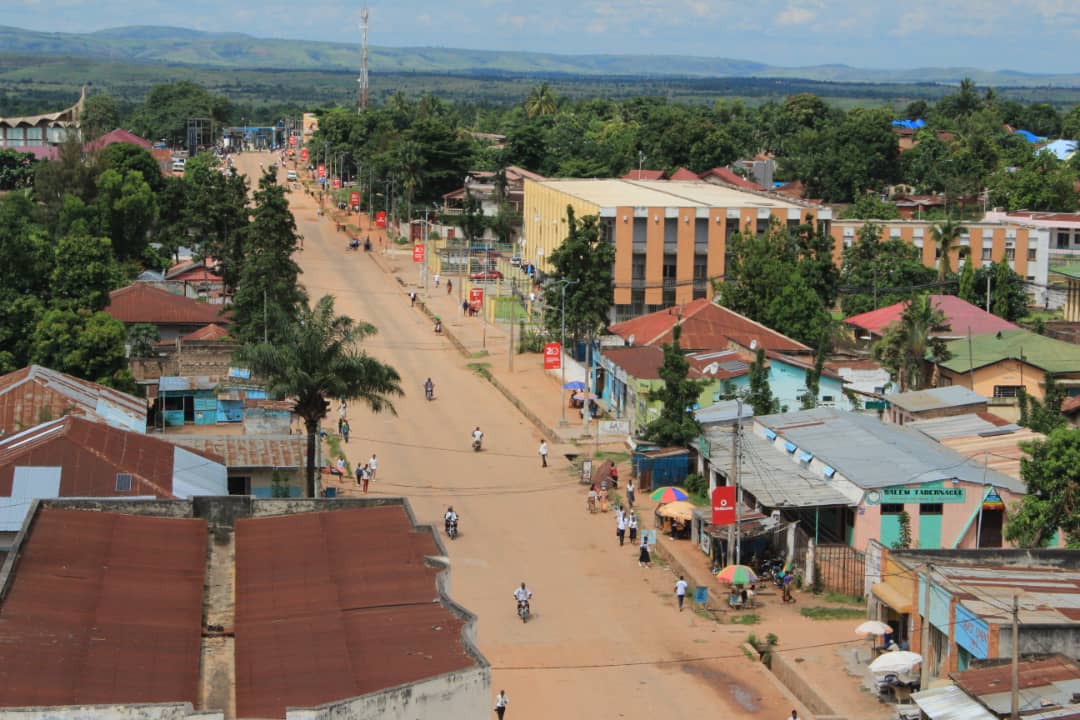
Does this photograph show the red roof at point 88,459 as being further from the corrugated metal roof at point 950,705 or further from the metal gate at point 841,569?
the corrugated metal roof at point 950,705

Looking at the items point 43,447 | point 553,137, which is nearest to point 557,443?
point 43,447

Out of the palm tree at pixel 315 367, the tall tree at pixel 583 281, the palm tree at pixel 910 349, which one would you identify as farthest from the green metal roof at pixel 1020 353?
the palm tree at pixel 315 367

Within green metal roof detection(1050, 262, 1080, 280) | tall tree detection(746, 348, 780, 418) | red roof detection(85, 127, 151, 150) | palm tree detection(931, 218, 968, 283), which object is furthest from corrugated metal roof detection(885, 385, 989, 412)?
red roof detection(85, 127, 151, 150)

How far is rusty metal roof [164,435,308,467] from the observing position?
3756cm

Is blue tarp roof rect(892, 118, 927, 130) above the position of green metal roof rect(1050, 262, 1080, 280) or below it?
above

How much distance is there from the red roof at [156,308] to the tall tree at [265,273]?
5.75 ft

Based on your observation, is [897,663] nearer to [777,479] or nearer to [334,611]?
[777,479]

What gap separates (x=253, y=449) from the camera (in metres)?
38.4

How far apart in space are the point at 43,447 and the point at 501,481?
15748 mm

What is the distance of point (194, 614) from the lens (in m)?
21.4

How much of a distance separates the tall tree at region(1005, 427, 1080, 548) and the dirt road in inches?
244

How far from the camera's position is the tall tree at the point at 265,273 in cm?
5541

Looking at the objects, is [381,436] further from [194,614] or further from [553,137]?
[553,137]

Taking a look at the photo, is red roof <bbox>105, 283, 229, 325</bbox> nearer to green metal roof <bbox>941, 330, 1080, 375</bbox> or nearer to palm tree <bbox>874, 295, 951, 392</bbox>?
palm tree <bbox>874, 295, 951, 392</bbox>
